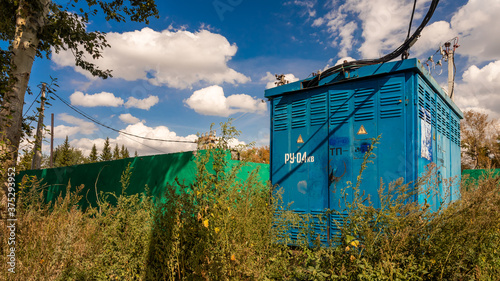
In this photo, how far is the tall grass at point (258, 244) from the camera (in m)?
2.67

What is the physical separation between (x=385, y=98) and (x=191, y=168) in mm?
4433

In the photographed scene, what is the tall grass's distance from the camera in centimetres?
267

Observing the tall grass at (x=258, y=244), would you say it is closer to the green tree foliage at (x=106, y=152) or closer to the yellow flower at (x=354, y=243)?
the yellow flower at (x=354, y=243)

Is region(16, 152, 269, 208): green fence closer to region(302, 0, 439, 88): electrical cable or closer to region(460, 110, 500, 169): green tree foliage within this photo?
region(302, 0, 439, 88): electrical cable

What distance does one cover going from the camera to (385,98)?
4543 millimetres

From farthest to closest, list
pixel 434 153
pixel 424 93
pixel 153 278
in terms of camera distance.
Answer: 1. pixel 434 153
2. pixel 424 93
3. pixel 153 278

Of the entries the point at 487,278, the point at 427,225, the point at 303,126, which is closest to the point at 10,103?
the point at 303,126

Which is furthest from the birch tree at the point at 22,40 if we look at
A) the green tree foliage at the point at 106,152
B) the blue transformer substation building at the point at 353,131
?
the green tree foliage at the point at 106,152

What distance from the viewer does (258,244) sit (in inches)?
130

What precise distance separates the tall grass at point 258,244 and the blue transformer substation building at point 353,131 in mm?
998

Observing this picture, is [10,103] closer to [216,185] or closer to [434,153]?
[216,185]

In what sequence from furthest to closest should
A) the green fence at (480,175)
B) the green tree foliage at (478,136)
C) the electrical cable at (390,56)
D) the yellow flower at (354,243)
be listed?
the green tree foliage at (478,136) → the electrical cable at (390,56) → the green fence at (480,175) → the yellow flower at (354,243)

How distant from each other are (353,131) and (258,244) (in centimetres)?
260

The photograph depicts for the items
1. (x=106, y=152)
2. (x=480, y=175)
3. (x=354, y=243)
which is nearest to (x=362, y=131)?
(x=354, y=243)
